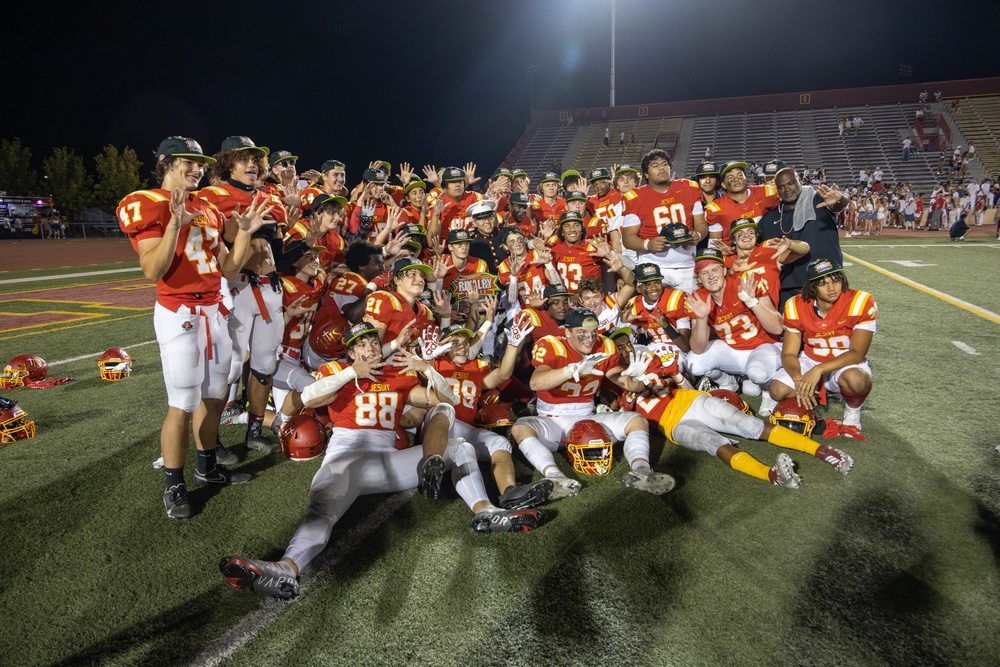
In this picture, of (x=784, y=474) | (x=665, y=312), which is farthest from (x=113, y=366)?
(x=784, y=474)

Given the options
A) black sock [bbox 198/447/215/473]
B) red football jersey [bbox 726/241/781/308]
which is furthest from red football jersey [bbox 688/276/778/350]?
black sock [bbox 198/447/215/473]

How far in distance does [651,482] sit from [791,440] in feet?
4.40

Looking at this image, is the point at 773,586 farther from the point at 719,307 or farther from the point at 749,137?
the point at 749,137

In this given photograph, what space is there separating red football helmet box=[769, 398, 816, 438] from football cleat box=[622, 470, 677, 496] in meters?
1.51

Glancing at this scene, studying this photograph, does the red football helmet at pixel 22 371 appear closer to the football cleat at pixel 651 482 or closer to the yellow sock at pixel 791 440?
the football cleat at pixel 651 482

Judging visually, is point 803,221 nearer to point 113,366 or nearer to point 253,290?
point 253,290

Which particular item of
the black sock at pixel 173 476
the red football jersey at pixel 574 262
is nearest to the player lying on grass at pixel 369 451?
the black sock at pixel 173 476

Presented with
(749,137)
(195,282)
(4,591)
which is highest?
(749,137)

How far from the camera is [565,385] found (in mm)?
4762

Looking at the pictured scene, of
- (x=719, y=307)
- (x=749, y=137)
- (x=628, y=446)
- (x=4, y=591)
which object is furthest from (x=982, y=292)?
(x=749, y=137)

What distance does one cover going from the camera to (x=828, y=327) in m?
5.35

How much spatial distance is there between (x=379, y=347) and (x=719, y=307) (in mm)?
3802

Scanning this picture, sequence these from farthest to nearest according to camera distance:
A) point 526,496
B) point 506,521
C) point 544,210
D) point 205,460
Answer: point 544,210 < point 205,460 < point 526,496 < point 506,521

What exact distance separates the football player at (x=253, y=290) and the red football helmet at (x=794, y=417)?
14.1 ft
